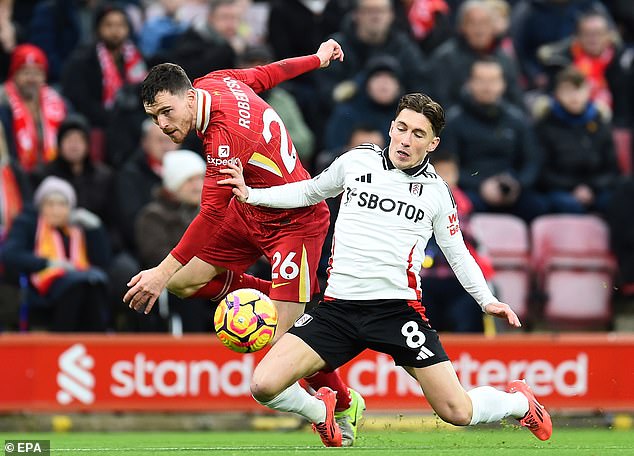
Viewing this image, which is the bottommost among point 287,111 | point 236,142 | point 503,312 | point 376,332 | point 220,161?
point 376,332

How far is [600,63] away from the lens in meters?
15.7

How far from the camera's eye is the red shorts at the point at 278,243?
9086mm

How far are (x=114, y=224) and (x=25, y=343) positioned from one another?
207cm

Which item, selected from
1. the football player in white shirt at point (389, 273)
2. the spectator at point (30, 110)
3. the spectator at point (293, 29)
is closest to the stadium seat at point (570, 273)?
the spectator at point (293, 29)

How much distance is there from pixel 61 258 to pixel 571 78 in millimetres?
5501

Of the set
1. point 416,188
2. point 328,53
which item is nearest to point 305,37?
point 328,53

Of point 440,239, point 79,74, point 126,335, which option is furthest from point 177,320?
point 440,239

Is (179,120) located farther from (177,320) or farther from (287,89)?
(287,89)

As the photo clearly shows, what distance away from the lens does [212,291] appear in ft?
31.1

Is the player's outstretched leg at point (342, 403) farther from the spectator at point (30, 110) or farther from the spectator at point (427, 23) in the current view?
the spectator at point (427, 23)

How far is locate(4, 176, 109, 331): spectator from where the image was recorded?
12.6 metres

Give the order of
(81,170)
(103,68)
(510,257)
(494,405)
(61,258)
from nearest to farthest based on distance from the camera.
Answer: (494,405), (61,258), (81,170), (510,257), (103,68)

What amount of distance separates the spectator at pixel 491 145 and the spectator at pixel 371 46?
0.62 meters

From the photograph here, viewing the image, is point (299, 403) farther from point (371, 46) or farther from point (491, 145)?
point (371, 46)
